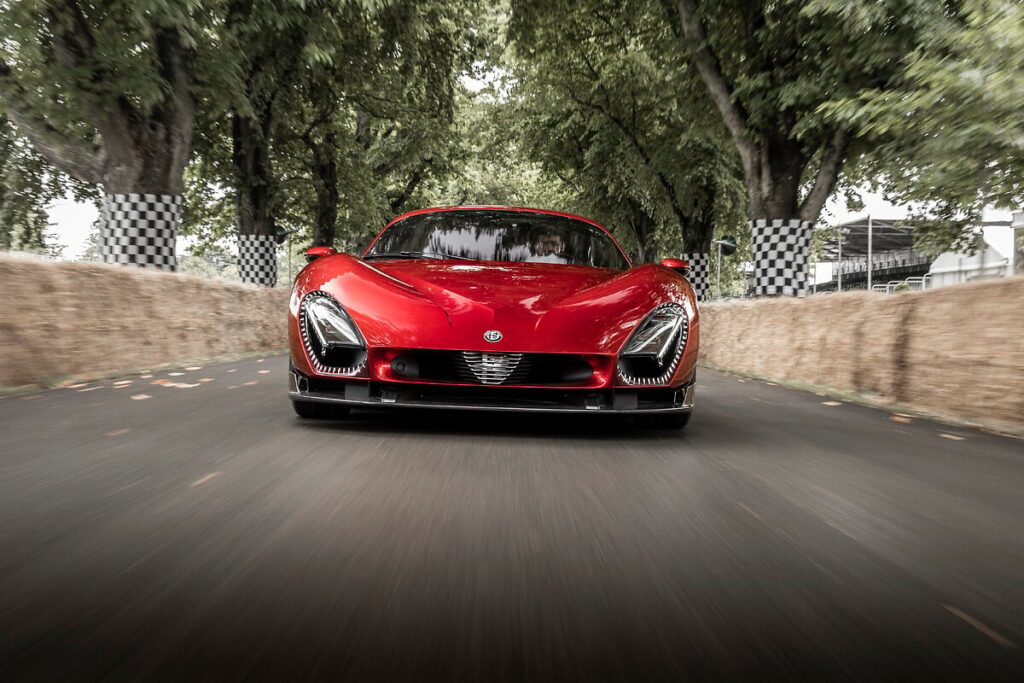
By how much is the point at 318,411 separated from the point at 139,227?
31.4 feet

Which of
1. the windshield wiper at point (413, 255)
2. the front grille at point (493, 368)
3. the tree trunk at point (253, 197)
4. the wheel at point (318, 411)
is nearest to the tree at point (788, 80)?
the windshield wiper at point (413, 255)

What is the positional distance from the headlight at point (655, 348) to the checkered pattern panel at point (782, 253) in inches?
438

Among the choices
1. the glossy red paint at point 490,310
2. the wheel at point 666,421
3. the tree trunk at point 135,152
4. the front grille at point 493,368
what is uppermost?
the tree trunk at point 135,152

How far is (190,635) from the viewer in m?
1.58

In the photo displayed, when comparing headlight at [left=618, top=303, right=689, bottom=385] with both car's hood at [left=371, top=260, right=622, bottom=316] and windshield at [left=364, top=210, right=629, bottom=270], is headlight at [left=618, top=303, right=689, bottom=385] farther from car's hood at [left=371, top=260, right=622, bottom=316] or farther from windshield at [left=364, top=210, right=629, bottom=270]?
windshield at [left=364, top=210, right=629, bottom=270]

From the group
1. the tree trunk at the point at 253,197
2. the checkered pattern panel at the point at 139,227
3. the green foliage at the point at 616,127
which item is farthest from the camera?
the green foliage at the point at 616,127

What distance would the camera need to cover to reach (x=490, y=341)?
3871mm

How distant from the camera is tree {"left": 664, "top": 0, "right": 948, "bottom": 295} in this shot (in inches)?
460

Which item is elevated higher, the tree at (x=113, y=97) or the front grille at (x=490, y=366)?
the tree at (x=113, y=97)

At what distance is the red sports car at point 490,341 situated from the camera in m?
3.92

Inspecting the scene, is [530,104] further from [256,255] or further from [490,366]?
[490,366]

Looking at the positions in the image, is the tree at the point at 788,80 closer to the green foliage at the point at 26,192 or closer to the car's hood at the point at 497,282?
the car's hood at the point at 497,282

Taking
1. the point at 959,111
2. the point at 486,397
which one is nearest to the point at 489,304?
the point at 486,397

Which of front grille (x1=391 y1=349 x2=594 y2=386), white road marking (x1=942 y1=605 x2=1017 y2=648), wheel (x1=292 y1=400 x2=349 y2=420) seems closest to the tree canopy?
wheel (x1=292 y1=400 x2=349 y2=420)
